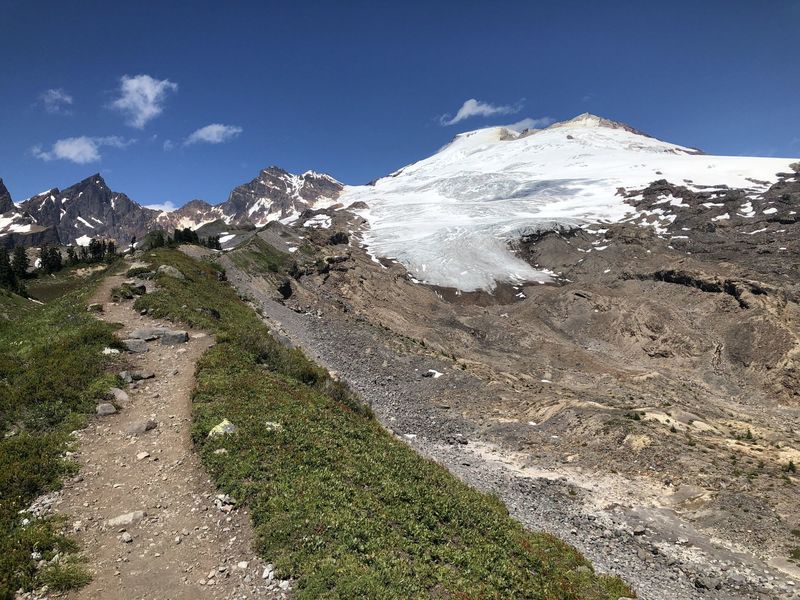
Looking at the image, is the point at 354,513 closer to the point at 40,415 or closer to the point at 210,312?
the point at 40,415

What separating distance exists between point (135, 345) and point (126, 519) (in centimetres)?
1135

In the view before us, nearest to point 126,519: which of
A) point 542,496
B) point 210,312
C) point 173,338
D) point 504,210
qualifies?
point 173,338

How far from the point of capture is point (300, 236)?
299 ft

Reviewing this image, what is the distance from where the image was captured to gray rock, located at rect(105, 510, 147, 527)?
9.80 metres

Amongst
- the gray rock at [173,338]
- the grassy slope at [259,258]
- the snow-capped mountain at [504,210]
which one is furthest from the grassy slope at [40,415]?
the snow-capped mountain at [504,210]

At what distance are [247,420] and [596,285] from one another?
71.7 metres

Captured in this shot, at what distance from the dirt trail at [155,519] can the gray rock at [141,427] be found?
0.43 feet

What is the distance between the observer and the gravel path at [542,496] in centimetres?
1521

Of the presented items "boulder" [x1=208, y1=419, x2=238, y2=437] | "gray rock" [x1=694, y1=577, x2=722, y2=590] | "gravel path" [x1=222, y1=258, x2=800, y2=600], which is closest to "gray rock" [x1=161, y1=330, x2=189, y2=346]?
"boulder" [x1=208, y1=419, x2=238, y2=437]

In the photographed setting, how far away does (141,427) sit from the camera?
13.6m

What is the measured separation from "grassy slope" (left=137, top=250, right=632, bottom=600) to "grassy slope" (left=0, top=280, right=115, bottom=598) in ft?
11.0

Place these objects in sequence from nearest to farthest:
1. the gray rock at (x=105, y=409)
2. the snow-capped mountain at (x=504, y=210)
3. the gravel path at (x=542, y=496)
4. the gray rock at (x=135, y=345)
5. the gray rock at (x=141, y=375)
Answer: the gray rock at (x=105, y=409) → the gravel path at (x=542, y=496) → the gray rock at (x=141, y=375) → the gray rock at (x=135, y=345) → the snow-capped mountain at (x=504, y=210)

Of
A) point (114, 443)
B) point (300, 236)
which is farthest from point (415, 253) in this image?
point (114, 443)

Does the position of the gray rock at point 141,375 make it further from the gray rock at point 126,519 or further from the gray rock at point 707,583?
the gray rock at point 707,583
